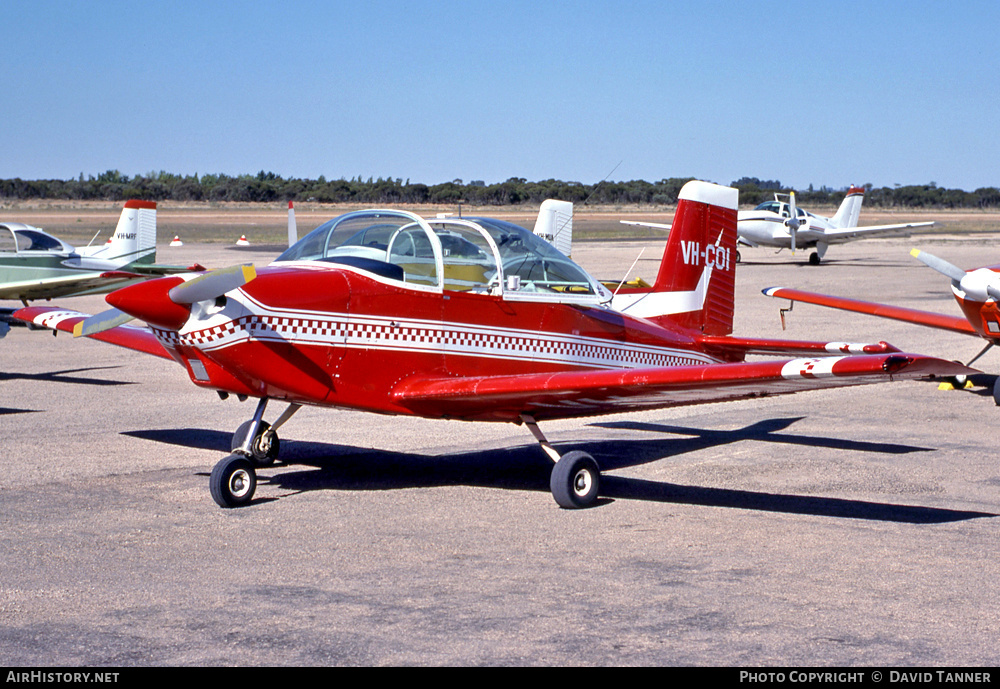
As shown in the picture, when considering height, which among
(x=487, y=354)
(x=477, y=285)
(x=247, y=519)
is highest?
(x=477, y=285)

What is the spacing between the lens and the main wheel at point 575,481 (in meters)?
7.23

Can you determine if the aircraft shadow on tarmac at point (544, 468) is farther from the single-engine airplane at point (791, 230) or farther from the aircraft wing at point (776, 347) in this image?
the single-engine airplane at point (791, 230)

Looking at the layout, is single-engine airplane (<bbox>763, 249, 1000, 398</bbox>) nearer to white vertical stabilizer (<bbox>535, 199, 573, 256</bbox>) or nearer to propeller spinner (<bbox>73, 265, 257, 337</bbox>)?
white vertical stabilizer (<bbox>535, 199, 573, 256</bbox>)

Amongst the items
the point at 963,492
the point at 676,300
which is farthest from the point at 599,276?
the point at 963,492

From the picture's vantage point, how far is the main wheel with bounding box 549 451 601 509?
7230mm

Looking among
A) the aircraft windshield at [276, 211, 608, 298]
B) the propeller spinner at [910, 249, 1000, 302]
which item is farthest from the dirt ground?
→ the aircraft windshield at [276, 211, 608, 298]

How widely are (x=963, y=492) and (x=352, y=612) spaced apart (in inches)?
196

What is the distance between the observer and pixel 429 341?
7398mm

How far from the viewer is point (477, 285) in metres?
7.64

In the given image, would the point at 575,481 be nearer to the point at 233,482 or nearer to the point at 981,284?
the point at 233,482

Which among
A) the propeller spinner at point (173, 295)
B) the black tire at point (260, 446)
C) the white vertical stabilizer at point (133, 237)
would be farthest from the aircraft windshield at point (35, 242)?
the propeller spinner at point (173, 295)

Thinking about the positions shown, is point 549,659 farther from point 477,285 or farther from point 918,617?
point 477,285

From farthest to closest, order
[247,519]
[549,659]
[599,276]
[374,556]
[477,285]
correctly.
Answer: [599,276]
[477,285]
[247,519]
[374,556]
[549,659]

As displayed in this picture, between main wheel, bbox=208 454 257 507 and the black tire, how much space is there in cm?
37
